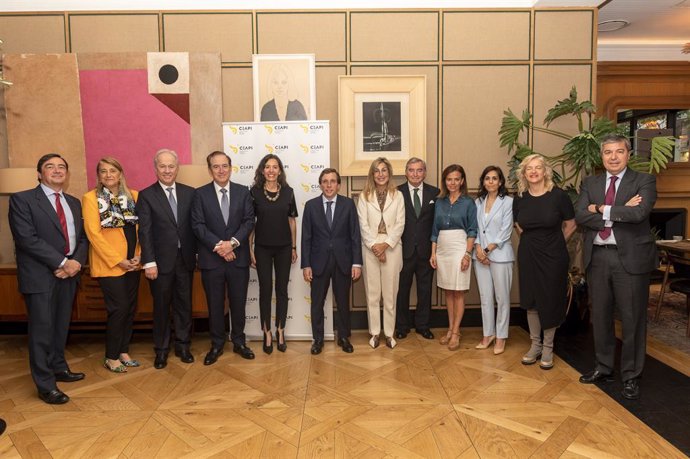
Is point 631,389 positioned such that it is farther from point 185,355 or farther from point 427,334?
point 185,355

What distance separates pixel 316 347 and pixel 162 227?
5.43ft

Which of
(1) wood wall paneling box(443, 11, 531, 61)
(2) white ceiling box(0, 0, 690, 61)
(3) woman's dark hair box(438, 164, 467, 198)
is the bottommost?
(3) woman's dark hair box(438, 164, 467, 198)

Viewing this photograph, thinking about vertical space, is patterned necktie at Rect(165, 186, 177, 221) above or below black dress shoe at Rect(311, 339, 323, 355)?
above

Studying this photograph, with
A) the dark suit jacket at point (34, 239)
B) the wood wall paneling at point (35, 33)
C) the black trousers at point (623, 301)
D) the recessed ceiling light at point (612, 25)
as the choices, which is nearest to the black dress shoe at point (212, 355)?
the dark suit jacket at point (34, 239)

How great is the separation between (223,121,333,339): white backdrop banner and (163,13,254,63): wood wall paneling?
3.01ft

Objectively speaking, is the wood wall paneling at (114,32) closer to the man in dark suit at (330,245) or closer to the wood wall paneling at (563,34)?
the man in dark suit at (330,245)

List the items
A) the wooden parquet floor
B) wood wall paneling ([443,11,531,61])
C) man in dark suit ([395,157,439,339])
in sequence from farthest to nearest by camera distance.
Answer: wood wall paneling ([443,11,531,61])
man in dark suit ([395,157,439,339])
the wooden parquet floor

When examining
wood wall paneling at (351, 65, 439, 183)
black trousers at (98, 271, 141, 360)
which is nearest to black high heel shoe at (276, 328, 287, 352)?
black trousers at (98, 271, 141, 360)

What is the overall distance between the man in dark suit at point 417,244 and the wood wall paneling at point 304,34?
1441 millimetres

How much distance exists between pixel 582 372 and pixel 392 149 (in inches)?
105

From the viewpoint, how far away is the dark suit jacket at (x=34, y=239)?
3.26 meters

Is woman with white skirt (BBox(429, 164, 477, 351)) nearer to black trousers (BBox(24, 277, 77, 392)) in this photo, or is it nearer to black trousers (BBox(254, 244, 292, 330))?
black trousers (BBox(254, 244, 292, 330))

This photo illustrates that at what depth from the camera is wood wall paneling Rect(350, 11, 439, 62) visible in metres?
4.90

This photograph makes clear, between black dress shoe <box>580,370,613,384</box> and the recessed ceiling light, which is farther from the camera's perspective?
the recessed ceiling light
